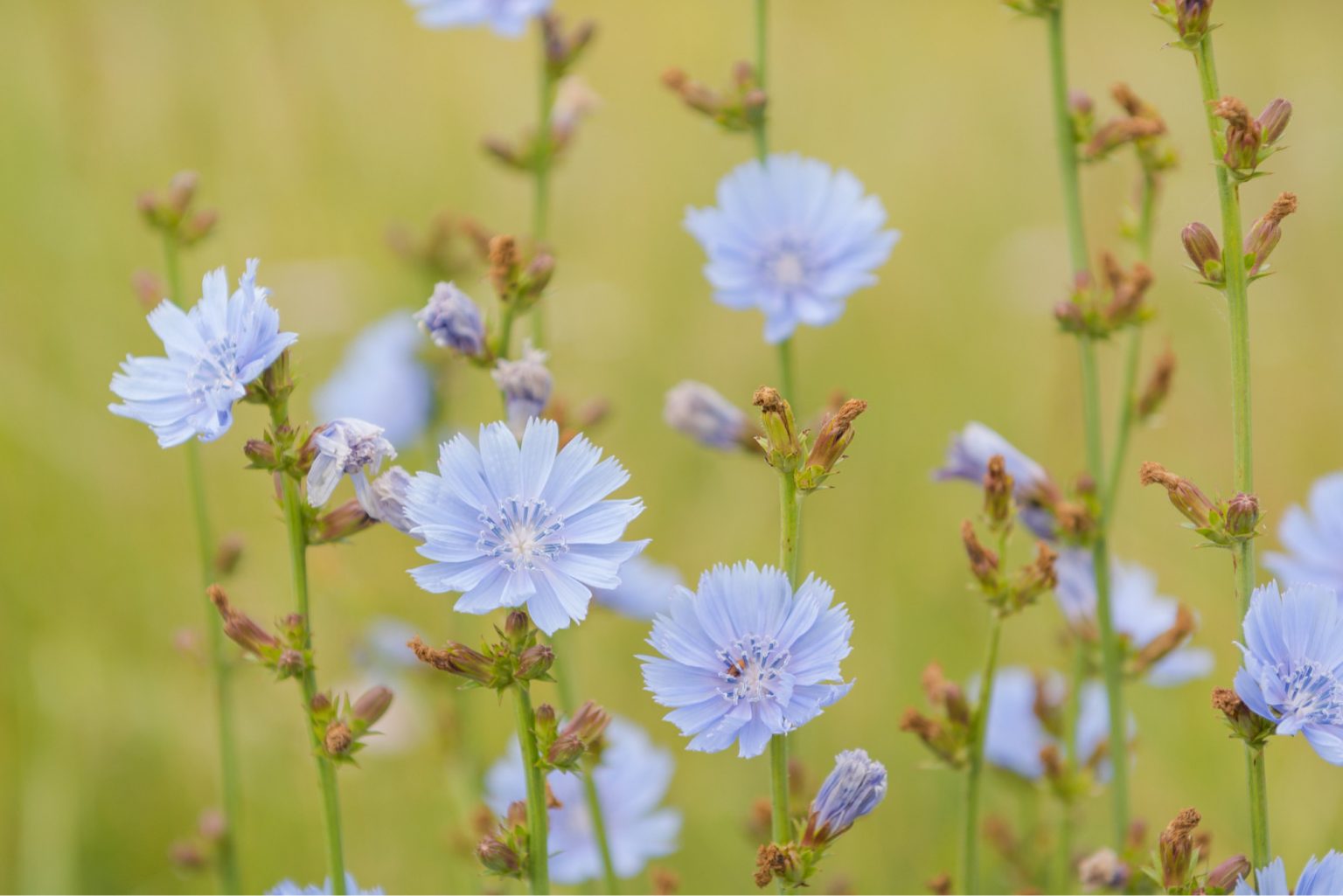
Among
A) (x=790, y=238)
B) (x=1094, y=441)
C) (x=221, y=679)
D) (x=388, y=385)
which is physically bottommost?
(x=221, y=679)

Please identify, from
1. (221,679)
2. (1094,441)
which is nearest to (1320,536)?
(1094,441)

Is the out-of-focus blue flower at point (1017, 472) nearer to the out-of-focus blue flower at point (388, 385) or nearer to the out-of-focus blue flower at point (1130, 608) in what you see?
the out-of-focus blue flower at point (1130, 608)

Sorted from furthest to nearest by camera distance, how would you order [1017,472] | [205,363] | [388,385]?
[388,385] < [1017,472] < [205,363]

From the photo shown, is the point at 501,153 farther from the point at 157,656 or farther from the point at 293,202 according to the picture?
the point at 293,202

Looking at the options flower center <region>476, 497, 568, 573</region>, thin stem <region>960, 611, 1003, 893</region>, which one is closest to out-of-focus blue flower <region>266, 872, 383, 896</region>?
flower center <region>476, 497, 568, 573</region>

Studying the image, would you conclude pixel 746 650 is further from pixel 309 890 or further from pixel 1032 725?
pixel 1032 725

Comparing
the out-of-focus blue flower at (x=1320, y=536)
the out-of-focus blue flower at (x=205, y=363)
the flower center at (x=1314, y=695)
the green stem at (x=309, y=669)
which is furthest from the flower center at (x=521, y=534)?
the out-of-focus blue flower at (x=1320, y=536)
